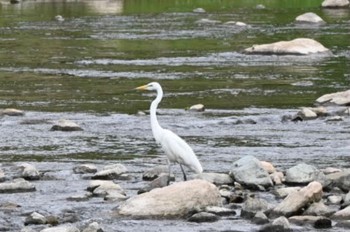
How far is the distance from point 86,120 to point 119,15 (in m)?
31.6

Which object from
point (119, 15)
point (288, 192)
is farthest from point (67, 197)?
point (119, 15)

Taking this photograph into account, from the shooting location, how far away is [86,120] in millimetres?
22609

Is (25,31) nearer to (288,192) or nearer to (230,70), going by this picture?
(230,70)

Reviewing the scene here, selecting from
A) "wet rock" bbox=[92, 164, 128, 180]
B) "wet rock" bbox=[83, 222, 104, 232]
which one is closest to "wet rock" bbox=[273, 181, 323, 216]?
"wet rock" bbox=[83, 222, 104, 232]

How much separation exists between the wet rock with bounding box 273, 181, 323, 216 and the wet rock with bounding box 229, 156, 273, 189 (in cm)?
153

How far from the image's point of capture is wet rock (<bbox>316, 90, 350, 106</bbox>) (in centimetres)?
2432

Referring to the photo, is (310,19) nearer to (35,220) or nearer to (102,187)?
(102,187)

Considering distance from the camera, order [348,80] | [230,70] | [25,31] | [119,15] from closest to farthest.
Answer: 1. [348,80]
2. [230,70]
3. [25,31]
4. [119,15]

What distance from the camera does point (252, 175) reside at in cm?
1549

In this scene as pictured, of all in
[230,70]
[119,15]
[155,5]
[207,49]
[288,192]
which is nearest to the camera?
[288,192]

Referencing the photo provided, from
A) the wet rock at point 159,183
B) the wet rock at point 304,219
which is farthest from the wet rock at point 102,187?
the wet rock at point 304,219

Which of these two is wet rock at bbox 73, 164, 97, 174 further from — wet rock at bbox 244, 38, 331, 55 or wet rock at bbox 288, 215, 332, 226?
wet rock at bbox 244, 38, 331, 55

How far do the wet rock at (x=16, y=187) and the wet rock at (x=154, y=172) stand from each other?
1752 millimetres

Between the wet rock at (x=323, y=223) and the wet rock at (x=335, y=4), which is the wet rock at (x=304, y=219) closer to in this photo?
the wet rock at (x=323, y=223)
